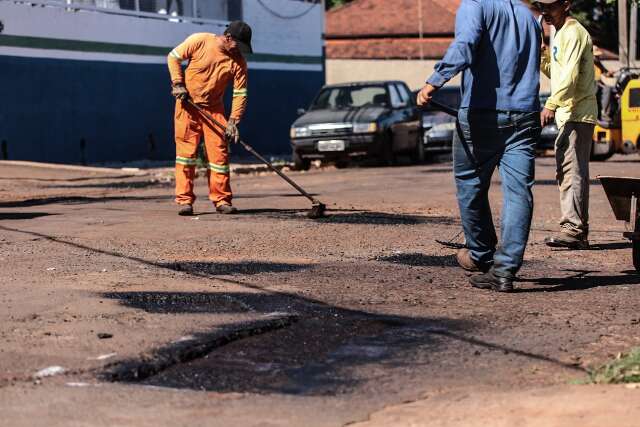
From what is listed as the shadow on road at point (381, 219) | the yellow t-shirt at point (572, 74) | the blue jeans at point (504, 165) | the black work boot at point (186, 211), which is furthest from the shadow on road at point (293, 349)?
the black work boot at point (186, 211)

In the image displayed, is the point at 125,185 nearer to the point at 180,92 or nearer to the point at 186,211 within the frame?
the point at 186,211

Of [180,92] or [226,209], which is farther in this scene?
[226,209]

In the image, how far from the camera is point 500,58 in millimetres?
8062

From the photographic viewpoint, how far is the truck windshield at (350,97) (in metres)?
24.4

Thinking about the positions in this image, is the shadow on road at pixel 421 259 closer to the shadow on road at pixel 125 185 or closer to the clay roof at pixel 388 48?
the shadow on road at pixel 125 185

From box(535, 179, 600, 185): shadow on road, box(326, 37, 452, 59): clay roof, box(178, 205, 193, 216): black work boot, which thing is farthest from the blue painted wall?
box(326, 37, 452, 59): clay roof

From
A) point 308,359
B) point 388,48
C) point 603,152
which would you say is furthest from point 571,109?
A: point 388,48

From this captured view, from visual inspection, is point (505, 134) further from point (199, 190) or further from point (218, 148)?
point (199, 190)

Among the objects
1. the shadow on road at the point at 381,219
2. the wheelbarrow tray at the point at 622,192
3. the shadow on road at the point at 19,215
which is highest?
the wheelbarrow tray at the point at 622,192

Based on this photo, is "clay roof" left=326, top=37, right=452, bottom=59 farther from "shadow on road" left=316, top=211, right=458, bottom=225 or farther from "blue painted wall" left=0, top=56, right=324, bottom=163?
"shadow on road" left=316, top=211, right=458, bottom=225

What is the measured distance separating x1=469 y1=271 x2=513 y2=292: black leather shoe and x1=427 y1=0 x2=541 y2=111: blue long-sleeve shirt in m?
1.04

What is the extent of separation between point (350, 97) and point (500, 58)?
54.4ft

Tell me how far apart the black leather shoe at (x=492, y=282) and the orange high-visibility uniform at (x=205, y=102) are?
17.1 feet

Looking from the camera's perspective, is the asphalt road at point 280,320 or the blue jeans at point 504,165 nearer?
the asphalt road at point 280,320
